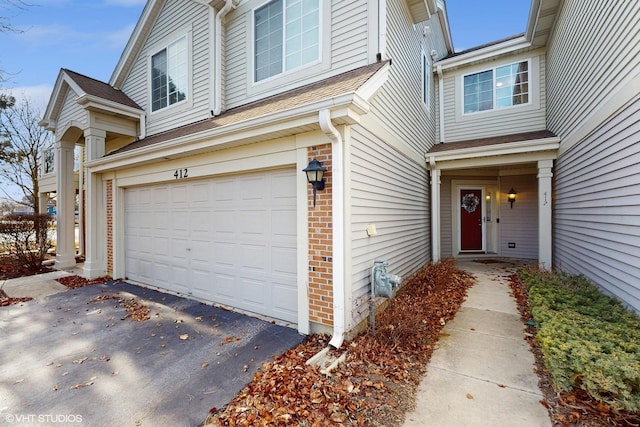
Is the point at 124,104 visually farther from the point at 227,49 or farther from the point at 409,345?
the point at 409,345

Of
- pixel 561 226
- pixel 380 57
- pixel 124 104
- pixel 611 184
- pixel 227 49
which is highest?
pixel 227 49

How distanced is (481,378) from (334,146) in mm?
3017

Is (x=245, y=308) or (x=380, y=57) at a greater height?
(x=380, y=57)

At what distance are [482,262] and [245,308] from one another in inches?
305

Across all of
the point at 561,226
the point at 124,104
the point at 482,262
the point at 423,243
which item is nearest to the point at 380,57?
the point at 423,243

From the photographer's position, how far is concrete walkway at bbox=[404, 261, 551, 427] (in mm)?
2416

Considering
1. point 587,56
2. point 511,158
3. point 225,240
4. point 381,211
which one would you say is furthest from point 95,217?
point 587,56

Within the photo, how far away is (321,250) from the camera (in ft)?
12.3

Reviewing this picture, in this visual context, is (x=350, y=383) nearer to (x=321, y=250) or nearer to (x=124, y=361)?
(x=321, y=250)

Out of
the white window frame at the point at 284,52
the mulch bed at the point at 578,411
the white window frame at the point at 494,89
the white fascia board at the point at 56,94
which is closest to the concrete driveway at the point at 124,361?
the mulch bed at the point at 578,411

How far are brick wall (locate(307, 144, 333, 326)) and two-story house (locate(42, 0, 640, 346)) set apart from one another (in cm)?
2

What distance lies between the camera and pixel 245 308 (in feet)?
15.6

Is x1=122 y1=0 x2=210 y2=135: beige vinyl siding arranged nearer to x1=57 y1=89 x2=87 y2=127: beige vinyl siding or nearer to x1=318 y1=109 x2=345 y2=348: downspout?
x1=57 y1=89 x2=87 y2=127: beige vinyl siding

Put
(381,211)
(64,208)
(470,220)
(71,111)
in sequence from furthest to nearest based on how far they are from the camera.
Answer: (470,220), (64,208), (71,111), (381,211)
